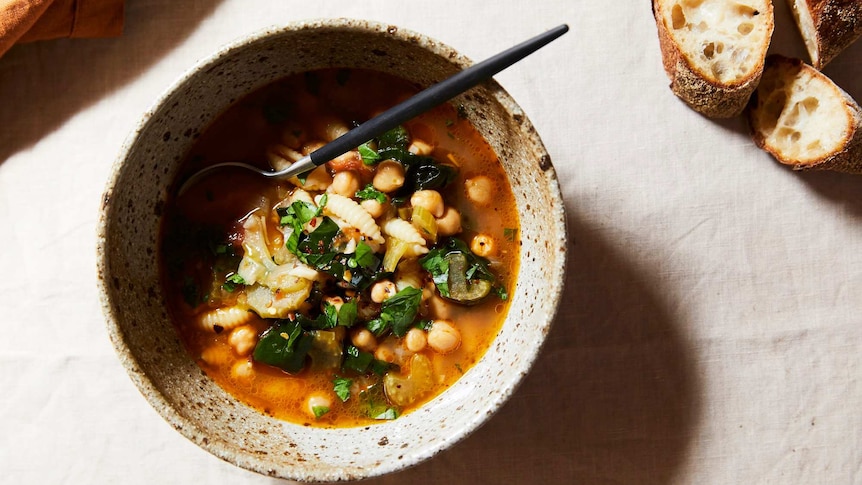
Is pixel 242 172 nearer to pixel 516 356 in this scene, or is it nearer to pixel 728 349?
pixel 516 356

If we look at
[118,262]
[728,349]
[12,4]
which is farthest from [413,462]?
[12,4]

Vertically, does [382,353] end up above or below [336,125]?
below

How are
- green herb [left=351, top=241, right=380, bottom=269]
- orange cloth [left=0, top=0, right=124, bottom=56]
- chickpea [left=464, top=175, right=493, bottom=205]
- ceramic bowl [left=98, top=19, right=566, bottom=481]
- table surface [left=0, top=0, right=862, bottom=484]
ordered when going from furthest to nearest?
table surface [left=0, top=0, right=862, bottom=484] < orange cloth [left=0, top=0, right=124, bottom=56] < chickpea [left=464, top=175, right=493, bottom=205] < green herb [left=351, top=241, right=380, bottom=269] < ceramic bowl [left=98, top=19, right=566, bottom=481]

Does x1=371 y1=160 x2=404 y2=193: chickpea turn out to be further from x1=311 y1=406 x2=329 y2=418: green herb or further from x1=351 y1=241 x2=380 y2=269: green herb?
x1=311 y1=406 x2=329 y2=418: green herb

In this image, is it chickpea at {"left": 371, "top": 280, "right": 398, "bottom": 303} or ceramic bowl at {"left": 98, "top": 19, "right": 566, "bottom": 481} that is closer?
ceramic bowl at {"left": 98, "top": 19, "right": 566, "bottom": 481}

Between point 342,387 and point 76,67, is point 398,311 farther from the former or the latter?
point 76,67

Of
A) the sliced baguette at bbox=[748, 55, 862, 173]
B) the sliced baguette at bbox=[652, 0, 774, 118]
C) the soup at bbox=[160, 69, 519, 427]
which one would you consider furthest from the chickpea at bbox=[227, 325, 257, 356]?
the sliced baguette at bbox=[748, 55, 862, 173]
